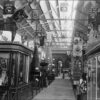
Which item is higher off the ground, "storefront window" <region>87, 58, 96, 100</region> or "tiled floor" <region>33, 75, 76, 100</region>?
"storefront window" <region>87, 58, 96, 100</region>

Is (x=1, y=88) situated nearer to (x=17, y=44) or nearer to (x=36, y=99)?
(x=17, y=44)

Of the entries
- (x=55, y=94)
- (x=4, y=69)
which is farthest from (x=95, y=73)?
(x=55, y=94)

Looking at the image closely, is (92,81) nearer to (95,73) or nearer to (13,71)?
(95,73)

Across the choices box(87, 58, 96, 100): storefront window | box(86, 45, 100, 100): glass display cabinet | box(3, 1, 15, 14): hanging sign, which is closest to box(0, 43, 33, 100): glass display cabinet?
box(3, 1, 15, 14): hanging sign

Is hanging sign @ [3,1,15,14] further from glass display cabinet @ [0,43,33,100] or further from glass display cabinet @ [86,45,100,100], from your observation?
glass display cabinet @ [86,45,100,100]

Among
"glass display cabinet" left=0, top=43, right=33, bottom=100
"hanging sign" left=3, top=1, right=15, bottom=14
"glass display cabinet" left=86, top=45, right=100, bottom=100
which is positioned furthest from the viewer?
"hanging sign" left=3, top=1, right=15, bottom=14

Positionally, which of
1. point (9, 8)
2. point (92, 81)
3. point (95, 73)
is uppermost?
point (9, 8)

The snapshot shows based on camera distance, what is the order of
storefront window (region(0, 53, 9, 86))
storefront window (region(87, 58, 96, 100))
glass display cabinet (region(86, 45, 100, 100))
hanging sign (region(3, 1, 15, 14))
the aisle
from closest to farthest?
1. glass display cabinet (region(86, 45, 100, 100))
2. storefront window (region(87, 58, 96, 100))
3. storefront window (region(0, 53, 9, 86))
4. hanging sign (region(3, 1, 15, 14))
5. the aisle

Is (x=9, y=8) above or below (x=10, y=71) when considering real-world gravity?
above

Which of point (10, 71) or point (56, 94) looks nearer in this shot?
point (10, 71)

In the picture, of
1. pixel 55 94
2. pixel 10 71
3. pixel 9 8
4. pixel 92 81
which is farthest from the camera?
pixel 55 94

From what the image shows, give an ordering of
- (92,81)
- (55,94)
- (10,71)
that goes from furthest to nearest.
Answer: (55,94) → (10,71) → (92,81)

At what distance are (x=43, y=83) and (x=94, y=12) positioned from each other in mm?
13684

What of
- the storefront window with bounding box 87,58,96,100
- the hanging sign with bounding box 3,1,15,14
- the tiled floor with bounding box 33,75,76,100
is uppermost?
the hanging sign with bounding box 3,1,15,14
